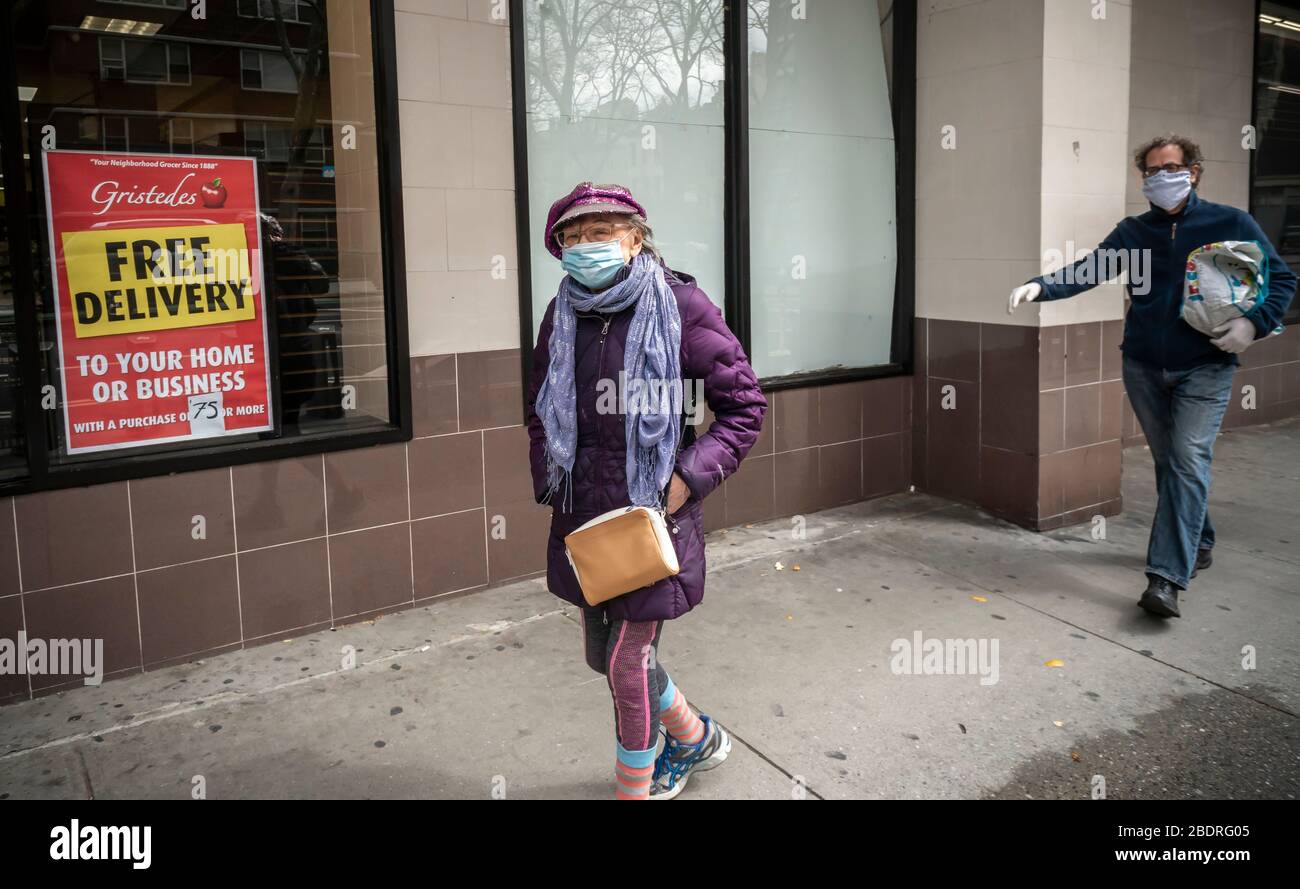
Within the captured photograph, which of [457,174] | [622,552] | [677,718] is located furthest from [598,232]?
[457,174]

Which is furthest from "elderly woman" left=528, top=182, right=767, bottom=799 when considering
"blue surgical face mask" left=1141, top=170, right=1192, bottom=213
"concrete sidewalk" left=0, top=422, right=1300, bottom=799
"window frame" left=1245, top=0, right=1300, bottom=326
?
"window frame" left=1245, top=0, right=1300, bottom=326

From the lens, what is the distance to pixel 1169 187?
4.85 m

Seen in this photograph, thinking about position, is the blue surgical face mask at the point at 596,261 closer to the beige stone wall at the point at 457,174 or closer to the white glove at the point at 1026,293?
the beige stone wall at the point at 457,174

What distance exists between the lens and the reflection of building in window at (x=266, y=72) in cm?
452

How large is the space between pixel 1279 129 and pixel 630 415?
30.8ft

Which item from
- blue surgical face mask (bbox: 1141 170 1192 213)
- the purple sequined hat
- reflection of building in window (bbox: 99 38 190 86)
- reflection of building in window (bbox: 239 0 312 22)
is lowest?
the purple sequined hat

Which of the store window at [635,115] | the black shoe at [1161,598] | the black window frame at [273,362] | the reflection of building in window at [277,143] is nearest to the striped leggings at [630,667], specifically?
the black window frame at [273,362]

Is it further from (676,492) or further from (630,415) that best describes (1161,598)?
(630,415)

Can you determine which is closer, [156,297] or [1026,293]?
[156,297]

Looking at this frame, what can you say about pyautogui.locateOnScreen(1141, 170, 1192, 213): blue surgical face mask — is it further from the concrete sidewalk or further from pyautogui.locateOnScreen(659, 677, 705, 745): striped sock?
pyautogui.locateOnScreen(659, 677, 705, 745): striped sock

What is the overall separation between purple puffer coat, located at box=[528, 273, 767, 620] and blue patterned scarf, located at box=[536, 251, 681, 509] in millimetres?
43

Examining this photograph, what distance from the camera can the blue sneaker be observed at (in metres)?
3.40

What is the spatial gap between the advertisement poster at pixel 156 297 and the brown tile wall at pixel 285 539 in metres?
0.28

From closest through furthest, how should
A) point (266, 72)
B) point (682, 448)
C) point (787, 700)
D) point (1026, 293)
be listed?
1. point (682, 448)
2. point (787, 700)
3. point (266, 72)
4. point (1026, 293)
